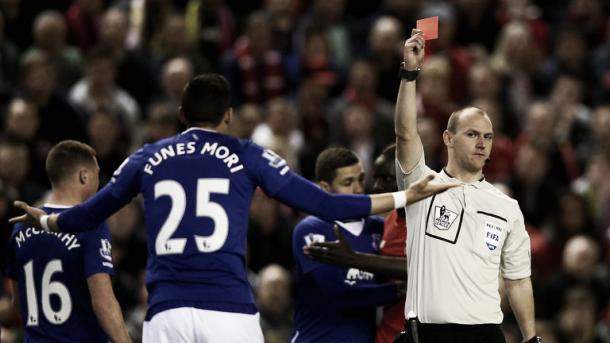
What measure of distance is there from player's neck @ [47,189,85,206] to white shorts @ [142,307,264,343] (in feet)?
4.49

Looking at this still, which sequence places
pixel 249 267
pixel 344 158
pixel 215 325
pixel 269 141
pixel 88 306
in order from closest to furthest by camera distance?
pixel 215 325 < pixel 88 306 < pixel 344 158 < pixel 249 267 < pixel 269 141

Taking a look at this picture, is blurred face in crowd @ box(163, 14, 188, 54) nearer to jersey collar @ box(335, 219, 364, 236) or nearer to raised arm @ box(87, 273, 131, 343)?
jersey collar @ box(335, 219, 364, 236)

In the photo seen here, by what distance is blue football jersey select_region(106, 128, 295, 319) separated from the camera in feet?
23.5

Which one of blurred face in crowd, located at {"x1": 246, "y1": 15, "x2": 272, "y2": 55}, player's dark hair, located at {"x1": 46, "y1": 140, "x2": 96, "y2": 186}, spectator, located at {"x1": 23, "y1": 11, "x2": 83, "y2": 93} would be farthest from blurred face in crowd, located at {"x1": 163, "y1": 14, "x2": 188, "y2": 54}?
player's dark hair, located at {"x1": 46, "y1": 140, "x2": 96, "y2": 186}

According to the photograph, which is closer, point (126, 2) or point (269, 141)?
point (269, 141)

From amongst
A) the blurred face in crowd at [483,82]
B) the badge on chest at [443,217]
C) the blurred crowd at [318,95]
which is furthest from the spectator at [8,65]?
the badge on chest at [443,217]

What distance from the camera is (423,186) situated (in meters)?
7.27

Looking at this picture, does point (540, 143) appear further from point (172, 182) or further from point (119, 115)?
point (172, 182)

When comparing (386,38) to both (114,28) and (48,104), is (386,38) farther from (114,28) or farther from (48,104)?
(48,104)

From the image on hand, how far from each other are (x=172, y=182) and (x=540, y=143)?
7978 millimetres

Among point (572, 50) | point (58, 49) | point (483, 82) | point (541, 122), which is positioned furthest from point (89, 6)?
point (572, 50)

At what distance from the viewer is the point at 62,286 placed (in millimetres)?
8078

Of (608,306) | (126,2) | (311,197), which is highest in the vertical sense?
(126,2)

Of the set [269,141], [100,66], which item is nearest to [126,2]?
[100,66]
